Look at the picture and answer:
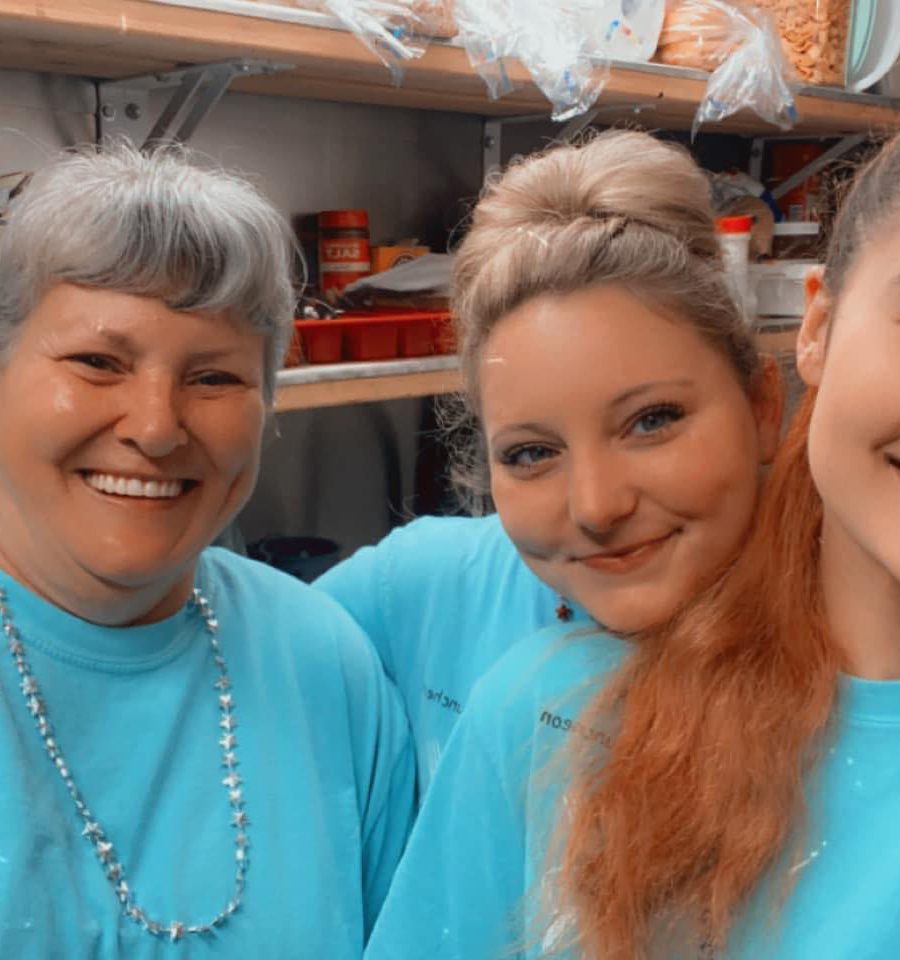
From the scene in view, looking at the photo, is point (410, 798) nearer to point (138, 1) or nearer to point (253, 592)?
point (253, 592)

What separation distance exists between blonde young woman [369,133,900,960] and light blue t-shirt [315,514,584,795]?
10.4 inches

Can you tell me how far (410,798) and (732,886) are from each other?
0.49m

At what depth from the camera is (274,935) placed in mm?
988

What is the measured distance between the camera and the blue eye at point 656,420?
0.82 meters

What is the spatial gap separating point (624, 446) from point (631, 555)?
0.27 feet

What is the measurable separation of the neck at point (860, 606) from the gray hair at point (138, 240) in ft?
1.70

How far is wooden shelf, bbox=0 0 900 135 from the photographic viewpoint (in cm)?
116

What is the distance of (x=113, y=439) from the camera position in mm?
923

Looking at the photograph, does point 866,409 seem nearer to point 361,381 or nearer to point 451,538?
point 451,538

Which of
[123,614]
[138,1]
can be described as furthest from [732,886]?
[138,1]

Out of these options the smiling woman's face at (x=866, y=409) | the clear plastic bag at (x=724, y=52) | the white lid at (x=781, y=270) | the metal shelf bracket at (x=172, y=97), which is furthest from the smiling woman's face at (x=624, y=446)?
the white lid at (x=781, y=270)

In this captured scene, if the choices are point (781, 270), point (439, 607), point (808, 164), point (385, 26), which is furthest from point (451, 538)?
point (808, 164)

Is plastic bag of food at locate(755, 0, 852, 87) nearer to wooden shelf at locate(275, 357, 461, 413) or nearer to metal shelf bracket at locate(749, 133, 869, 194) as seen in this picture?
metal shelf bracket at locate(749, 133, 869, 194)

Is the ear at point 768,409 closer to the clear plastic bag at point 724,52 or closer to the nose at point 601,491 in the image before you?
the nose at point 601,491
